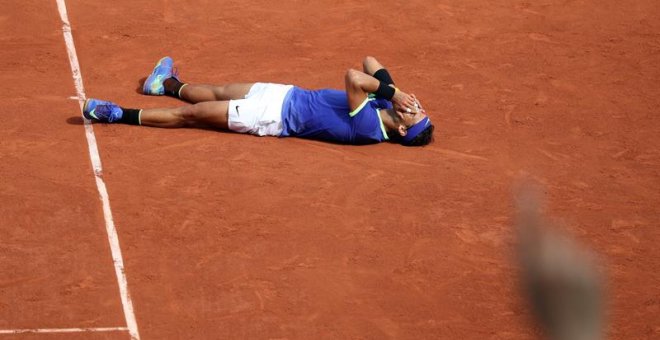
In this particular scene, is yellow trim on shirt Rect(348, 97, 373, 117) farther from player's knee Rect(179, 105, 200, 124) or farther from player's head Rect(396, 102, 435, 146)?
player's knee Rect(179, 105, 200, 124)

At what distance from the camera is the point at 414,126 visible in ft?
29.9

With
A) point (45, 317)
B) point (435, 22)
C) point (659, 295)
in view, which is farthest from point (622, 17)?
point (45, 317)

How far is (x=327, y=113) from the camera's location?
916cm

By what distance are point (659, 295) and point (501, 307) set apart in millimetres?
1389

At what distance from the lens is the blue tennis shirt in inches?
359

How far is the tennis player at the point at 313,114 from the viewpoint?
29.7ft

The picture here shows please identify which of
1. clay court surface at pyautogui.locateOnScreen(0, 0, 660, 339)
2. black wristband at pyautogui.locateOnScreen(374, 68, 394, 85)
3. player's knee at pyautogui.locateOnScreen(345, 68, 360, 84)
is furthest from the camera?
black wristband at pyautogui.locateOnScreen(374, 68, 394, 85)

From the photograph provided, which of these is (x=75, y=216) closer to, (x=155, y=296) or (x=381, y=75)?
(x=155, y=296)

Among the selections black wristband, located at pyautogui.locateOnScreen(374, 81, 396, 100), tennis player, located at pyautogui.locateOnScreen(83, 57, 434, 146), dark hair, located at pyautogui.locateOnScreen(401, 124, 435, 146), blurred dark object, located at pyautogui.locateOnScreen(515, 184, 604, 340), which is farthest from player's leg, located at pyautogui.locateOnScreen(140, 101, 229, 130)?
blurred dark object, located at pyautogui.locateOnScreen(515, 184, 604, 340)

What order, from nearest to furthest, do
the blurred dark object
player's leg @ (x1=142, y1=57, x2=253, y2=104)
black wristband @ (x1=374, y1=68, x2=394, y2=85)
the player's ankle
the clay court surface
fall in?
the blurred dark object
the clay court surface
black wristband @ (x1=374, y1=68, x2=394, y2=85)
player's leg @ (x1=142, y1=57, x2=253, y2=104)
the player's ankle

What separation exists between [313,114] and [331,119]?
0.20 m

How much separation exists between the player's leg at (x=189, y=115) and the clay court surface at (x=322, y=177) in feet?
0.42

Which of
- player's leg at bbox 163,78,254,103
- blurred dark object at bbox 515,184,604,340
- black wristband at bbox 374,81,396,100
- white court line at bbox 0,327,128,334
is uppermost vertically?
blurred dark object at bbox 515,184,604,340

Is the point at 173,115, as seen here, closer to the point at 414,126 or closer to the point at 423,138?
the point at 414,126
